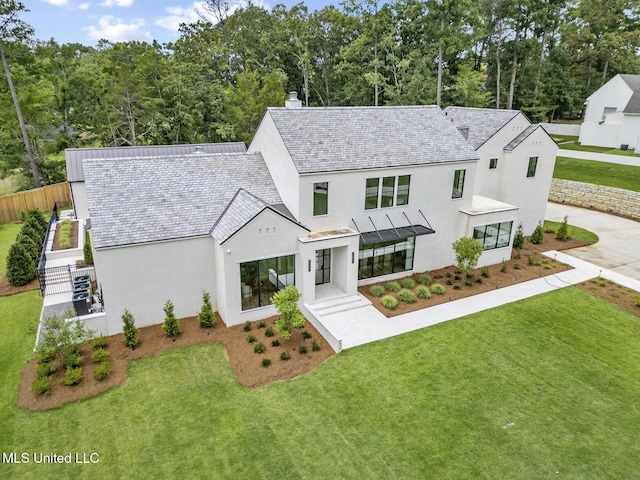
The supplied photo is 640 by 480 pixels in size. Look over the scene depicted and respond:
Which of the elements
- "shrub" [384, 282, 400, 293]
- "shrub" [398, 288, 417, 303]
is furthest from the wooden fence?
"shrub" [398, 288, 417, 303]

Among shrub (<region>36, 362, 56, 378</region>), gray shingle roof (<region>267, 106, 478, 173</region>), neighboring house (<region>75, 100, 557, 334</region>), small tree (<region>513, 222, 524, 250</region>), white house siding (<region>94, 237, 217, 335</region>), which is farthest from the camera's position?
small tree (<region>513, 222, 524, 250</region>)

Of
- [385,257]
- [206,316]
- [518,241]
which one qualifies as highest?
[385,257]

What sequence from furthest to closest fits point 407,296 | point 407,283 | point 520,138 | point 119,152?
1. point 119,152
2. point 520,138
3. point 407,283
4. point 407,296

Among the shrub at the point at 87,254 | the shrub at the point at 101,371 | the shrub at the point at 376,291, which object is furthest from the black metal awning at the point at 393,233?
the shrub at the point at 87,254

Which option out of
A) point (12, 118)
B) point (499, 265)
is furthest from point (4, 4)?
point (499, 265)

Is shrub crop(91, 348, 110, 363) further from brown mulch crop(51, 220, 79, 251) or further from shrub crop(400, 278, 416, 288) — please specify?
shrub crop(400, 278, 416, 288)

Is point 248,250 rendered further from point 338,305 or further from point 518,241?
point 518,241

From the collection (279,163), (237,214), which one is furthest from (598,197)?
(237,214)
